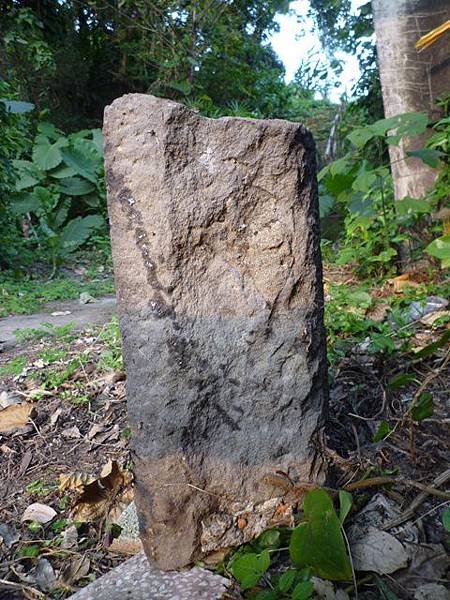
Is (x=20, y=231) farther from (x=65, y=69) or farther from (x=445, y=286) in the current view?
(x=445, y=286)

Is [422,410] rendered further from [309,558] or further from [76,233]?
[76,233]

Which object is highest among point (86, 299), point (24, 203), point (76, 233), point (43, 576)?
point (24, 203)

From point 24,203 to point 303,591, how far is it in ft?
22.2

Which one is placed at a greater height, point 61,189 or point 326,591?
point 61,189

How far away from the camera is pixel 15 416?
2176mm

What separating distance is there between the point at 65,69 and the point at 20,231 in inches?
156

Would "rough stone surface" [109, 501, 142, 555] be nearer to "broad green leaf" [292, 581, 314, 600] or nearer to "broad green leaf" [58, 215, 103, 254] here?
"broad green leaf" [292, 581, 314, 600]

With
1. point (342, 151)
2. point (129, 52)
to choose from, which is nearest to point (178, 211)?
point (342, 151)

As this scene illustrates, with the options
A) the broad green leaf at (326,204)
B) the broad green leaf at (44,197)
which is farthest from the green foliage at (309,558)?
the broad green leaf at (44,197)

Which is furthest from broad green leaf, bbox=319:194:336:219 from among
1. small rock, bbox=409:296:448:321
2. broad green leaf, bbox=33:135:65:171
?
broad green leaf, bbox=33:135:65:171

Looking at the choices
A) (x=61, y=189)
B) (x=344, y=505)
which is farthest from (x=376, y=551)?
(x=61, y=189)

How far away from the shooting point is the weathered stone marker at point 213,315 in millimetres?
1286

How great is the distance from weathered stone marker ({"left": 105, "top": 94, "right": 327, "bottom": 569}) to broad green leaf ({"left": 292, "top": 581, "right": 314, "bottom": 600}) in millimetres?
273

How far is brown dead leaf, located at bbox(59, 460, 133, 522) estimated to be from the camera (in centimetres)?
170
